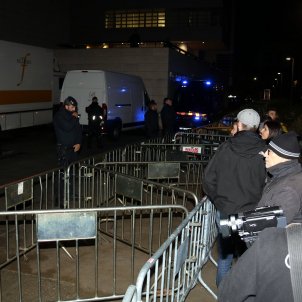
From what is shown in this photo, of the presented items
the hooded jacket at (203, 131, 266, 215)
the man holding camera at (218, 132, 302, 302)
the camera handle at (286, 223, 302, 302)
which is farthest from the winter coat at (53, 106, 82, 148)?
the camera handle at (286, 223, 302, 302)

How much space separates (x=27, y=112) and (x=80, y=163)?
1107 centimetres

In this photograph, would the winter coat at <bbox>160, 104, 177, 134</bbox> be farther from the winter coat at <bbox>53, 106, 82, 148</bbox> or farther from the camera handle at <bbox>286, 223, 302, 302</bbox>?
the camera handle at <bbox>286, 223, 302, 302</bbox>

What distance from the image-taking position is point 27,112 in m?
17.3

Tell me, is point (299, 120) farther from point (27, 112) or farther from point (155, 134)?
point (27, 112)

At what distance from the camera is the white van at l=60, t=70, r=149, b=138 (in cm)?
1622

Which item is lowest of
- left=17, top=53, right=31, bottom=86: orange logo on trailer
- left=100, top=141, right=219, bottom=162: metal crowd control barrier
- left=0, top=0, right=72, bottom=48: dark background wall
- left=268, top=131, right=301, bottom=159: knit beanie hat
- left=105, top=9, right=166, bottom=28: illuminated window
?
left=100, top=141, right=219, bottom=162: metal crowd control barrier

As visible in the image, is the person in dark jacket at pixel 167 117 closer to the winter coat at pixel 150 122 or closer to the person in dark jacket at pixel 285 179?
the winter coat at pixel 150 122

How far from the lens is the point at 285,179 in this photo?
10.1 feet

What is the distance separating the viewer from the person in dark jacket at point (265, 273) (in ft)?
5.98

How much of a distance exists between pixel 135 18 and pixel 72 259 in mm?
42879

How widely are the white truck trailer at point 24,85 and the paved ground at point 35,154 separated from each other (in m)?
0.86

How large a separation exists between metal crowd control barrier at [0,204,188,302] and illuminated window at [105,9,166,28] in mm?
40807

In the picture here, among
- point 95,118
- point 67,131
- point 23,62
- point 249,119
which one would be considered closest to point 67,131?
point 67,131

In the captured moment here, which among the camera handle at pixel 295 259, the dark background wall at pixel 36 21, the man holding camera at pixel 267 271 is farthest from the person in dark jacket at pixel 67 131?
the dark background wall at pixel 36 21
